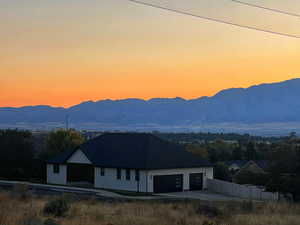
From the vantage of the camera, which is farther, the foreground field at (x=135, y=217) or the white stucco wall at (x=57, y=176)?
the white stucco wall at (x=57, y=176)

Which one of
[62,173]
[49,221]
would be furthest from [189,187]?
[49,221]

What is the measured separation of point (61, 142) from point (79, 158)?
10.5 m

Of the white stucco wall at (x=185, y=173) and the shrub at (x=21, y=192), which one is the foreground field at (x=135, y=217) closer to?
the shrub at (x=21, y=192)

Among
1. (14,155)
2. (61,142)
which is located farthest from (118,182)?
(61,142)

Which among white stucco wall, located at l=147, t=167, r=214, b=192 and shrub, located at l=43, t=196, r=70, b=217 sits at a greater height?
shrub, located at l=43, t=196, r=70, b=217

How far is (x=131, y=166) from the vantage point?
6244 cm

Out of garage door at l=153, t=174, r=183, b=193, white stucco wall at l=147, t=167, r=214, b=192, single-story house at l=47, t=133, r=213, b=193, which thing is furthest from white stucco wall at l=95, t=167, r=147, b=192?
garage door at l=153, t=174, r=183, b=193

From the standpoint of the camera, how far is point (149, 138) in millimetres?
67875

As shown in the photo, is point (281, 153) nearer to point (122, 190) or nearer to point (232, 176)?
point (122, 190)

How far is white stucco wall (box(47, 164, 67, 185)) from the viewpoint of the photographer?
228 feet

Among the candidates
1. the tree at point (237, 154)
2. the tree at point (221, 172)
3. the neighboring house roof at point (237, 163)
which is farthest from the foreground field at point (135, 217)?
the tree at point (237, 154)

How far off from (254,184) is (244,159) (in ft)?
98.8

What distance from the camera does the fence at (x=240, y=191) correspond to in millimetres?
53581

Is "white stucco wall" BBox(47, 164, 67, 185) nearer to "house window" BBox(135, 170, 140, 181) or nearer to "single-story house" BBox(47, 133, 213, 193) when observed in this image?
"single-story house" BBox(47, 133, 213, 193)
